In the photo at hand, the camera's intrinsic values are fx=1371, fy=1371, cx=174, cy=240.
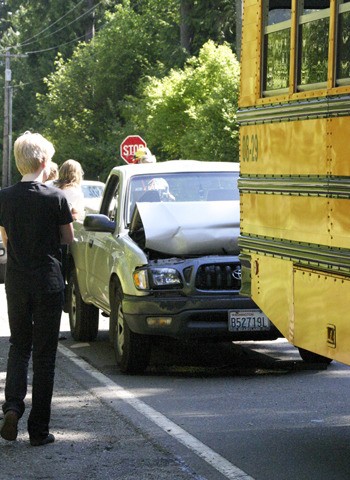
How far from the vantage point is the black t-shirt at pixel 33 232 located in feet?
25.7

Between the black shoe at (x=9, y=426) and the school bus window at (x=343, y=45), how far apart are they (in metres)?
2.65

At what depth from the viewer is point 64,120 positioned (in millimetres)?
60219

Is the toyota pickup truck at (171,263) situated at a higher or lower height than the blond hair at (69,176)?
lower

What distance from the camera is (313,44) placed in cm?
740

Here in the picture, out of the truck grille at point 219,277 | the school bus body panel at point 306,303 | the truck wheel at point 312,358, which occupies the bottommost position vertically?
the truck wheel at point 312,358

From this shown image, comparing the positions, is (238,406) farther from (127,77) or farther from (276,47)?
(127,77)

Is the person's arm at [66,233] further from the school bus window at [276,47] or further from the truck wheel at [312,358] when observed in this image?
the truck wheel at [312,358]

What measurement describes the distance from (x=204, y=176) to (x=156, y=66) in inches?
1806

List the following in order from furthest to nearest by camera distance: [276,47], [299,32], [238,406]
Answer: [238,406] < [276,47] < [299,32]

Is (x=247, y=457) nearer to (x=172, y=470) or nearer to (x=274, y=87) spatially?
(x=172, y=470)

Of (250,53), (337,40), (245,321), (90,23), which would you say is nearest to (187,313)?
(245,321)

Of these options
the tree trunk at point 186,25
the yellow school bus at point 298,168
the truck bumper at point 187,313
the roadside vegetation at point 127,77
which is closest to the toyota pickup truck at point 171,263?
the truck bumper at point 187,313

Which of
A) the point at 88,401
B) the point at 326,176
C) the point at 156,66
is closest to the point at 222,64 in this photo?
the point at 156,66

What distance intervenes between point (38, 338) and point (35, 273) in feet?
1.23
